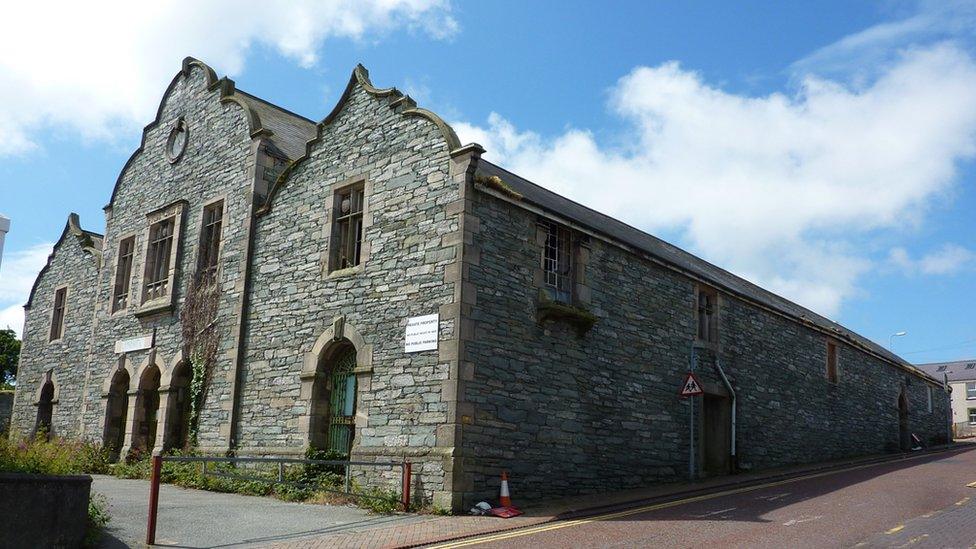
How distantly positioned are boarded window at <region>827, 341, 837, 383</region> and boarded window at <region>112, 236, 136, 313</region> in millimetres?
20936

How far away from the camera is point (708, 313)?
20.1 m

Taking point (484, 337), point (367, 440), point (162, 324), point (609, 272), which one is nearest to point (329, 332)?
point (367, 440)

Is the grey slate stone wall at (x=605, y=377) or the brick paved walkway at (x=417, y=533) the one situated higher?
the grey slate stone wall at (x=605, y=377)

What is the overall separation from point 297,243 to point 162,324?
221 inches

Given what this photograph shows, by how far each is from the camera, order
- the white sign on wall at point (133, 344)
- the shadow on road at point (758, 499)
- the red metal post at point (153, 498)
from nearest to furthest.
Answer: the red metal post at point (153, 498) < the shadow on road at point (758, 499) < the white sign on wall at point (133, 344)

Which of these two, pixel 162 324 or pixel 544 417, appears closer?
pixel 544 417

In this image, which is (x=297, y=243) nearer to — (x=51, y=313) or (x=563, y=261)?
(x=563, y=261)

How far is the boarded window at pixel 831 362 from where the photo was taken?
25.8 metres

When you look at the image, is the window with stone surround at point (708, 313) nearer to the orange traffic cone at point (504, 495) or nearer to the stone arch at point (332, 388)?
the orange traffic cone at point (504, 495)

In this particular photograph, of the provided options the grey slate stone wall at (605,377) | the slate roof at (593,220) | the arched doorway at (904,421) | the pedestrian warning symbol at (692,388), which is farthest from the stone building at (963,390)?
the pedestrian warning symbol at (692,388)

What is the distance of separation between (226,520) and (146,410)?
10.2 m

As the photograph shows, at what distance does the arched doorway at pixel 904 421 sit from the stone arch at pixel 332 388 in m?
24.3

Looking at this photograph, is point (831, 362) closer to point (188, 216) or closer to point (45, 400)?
point (188, 216)

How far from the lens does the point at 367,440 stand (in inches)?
560
